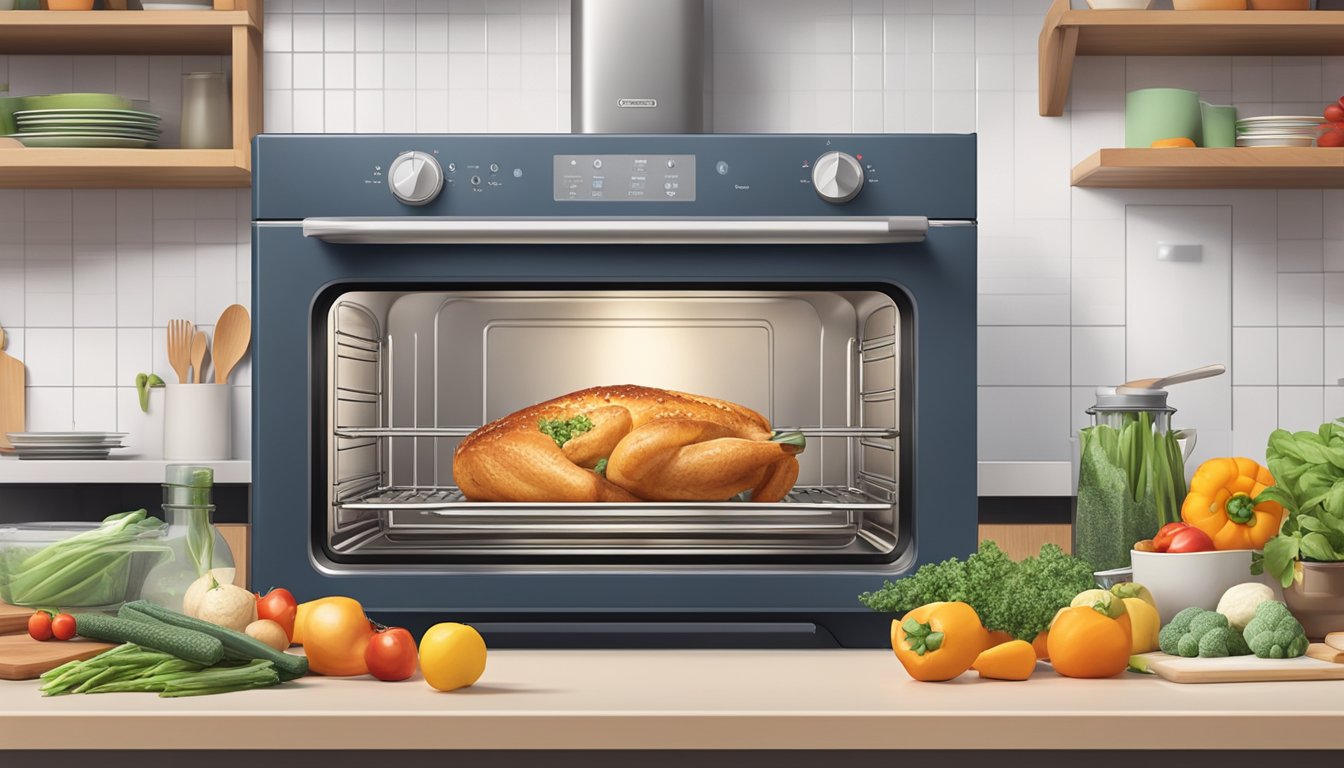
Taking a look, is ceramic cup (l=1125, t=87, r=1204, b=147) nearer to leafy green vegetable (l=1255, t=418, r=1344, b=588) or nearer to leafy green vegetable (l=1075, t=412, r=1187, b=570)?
leafy green vegetable (l=1075, t=412, r=1187, b=570)

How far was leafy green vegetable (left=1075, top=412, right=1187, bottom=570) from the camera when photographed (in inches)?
51.4

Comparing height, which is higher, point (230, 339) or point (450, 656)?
point (230, 339)

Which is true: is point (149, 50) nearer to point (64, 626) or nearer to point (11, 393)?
point (11, 393)

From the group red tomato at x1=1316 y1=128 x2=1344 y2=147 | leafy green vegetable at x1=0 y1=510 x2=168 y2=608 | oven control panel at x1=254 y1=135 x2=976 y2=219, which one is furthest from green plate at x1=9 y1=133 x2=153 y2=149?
red tomato at x1=1316 y1=128 x2=1344 y2=147

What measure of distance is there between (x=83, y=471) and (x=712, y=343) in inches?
44.7

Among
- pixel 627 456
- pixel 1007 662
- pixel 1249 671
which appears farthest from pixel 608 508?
pixel 1249 671

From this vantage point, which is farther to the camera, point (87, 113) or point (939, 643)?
point (87, 113)

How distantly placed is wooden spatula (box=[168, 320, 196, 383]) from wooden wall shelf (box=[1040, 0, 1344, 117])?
6.08 ft

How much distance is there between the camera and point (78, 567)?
44.9 inches

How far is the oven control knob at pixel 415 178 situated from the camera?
1426 millimetres

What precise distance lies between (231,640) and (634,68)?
4.33ft

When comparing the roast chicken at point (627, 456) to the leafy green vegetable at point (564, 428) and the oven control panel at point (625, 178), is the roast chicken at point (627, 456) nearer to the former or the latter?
the leafy green vegetable at point (564, 428)

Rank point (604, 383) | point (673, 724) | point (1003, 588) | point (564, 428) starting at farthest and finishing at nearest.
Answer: point (604, 383) < point (564, 428) < point (1003, 588) < point (673, 724)

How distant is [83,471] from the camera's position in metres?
Result: 2.06
